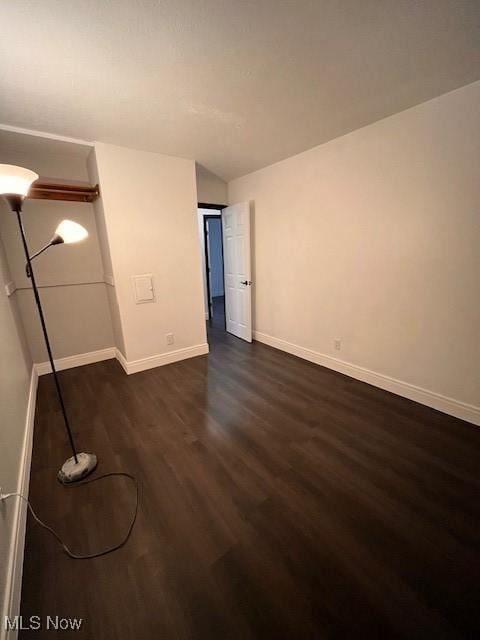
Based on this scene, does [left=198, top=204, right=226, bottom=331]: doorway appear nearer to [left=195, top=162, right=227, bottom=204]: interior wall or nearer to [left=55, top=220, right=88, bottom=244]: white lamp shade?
[left=195, top=162, right=227, bottom=204]: interior wall

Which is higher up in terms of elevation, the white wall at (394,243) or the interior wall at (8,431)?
the white wall at (394,243)

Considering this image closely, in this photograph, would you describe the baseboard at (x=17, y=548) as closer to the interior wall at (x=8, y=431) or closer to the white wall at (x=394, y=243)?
the interior wall at (x=8, y=431)

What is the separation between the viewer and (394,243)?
2.27m

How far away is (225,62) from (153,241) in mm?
1814

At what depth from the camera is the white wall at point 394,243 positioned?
6.21ft

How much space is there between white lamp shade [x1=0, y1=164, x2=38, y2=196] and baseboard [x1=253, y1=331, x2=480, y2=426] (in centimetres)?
300

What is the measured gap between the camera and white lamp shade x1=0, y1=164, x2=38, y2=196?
3.90ft

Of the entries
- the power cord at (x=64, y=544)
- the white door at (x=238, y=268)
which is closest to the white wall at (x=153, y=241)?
the white door at (x=238, y=268)

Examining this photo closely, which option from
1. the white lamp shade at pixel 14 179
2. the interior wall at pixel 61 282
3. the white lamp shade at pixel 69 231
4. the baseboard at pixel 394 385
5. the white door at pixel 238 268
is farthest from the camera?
the white door at pixel 238 268

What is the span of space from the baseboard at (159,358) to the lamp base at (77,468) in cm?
138

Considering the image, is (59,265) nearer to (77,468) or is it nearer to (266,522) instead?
(77,468)

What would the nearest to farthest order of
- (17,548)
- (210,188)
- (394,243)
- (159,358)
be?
(17,548) < (394,243) < (159,358) < (210,188)

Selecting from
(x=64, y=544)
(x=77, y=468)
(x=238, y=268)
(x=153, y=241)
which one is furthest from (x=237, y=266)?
(x=64, y=544)

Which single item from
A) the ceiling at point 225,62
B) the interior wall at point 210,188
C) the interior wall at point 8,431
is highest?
the ceiling at point 225,62
